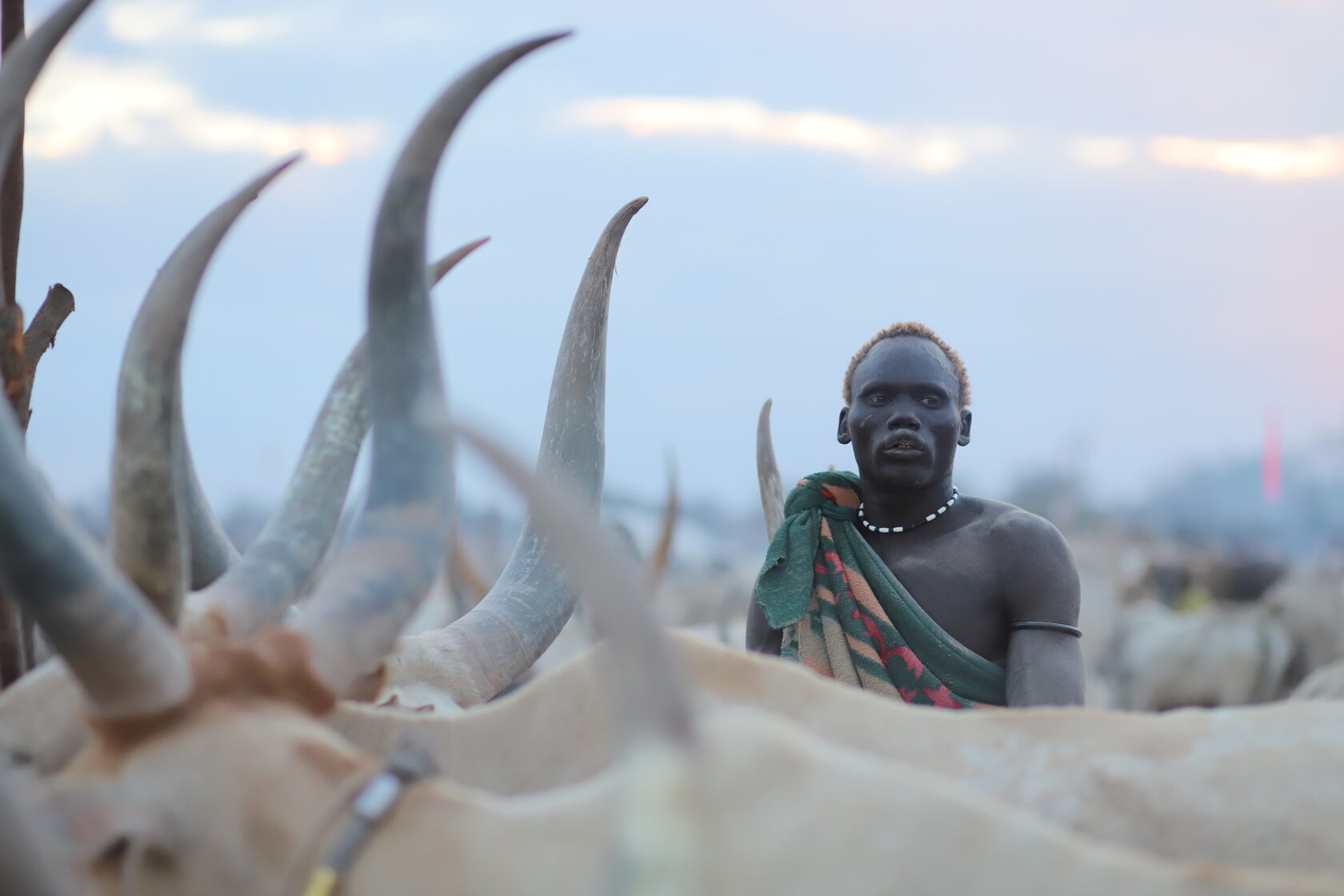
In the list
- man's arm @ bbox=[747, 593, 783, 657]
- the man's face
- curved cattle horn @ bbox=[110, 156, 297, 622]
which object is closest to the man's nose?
the man's face

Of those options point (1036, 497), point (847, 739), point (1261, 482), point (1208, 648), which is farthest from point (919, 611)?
point (1261, 482)

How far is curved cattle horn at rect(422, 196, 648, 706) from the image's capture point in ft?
9.66

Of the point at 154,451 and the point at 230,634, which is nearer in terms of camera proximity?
the point at 154,451

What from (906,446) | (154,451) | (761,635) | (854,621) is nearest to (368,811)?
(154,451)

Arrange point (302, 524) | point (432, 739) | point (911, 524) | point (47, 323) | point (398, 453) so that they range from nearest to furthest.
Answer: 1. point (398, 453)
2. point (432, 739)
3. point (302, 524)
4. point (47, 323)
5. point (911, 524)

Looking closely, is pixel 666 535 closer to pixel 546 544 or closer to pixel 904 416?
pixel 546 544

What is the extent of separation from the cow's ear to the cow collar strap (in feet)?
0.75

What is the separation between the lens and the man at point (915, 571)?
3.12 m

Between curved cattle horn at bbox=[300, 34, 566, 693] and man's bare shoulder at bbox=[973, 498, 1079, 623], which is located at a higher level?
curved cattle horn at bbox=[300, 34, 566, 693]

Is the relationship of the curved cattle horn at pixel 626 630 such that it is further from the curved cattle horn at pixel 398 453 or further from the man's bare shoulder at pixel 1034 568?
the man's bare shoulder at pixel 1034 568

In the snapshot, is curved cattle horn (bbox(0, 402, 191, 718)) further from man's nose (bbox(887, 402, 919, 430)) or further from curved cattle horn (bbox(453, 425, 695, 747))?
man's nose (bbox(887, 402, 919, 430))

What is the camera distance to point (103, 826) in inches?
67.2

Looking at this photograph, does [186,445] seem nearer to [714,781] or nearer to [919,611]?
[714,781]

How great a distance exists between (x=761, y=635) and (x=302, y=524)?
1.45 m
